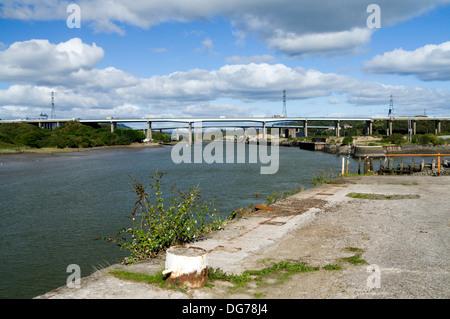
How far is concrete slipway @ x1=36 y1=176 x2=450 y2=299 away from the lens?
699cm

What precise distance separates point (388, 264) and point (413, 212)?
282 inches

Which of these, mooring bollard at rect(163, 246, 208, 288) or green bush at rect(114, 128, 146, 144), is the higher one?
green bush at rect(114, 128, 146, 144)

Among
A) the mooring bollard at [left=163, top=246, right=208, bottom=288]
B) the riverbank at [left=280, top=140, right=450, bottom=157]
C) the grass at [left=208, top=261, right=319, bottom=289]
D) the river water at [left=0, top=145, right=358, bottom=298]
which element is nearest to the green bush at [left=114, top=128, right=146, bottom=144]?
the riverbank at [left=280, top=140, right=450, bottom=157]

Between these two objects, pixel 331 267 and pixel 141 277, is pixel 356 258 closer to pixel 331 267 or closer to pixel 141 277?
pixel 331 267

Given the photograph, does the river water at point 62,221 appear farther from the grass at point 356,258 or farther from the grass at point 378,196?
the grass at point 378,196

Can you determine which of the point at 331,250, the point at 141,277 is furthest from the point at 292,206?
the point at 141,277

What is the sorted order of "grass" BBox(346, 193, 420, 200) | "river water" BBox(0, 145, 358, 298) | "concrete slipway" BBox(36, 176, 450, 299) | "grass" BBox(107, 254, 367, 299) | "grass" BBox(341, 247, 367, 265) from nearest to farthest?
"concrete slipway" BBox(36, 176, 450, 299) → "grass" BBox(107, 254, 367, 299) → "grass" BBox(341, 247, 367, 265) → "river water" BBox(0, 145, 358, 298) → "grass" BBox(346, 193, 420, 200)

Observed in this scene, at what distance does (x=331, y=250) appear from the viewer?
32.4ft

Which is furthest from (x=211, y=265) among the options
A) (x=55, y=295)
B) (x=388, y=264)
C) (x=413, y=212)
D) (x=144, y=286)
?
(x=413, y=212)

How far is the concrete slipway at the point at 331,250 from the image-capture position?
6992 millimetres

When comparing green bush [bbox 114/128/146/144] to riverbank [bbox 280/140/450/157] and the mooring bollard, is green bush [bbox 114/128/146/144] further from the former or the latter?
the mooring bollard

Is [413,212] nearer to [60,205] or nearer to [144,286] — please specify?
[144,286]

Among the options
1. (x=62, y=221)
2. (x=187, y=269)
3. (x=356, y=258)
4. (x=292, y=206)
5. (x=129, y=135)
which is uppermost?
(x=129, y=135)

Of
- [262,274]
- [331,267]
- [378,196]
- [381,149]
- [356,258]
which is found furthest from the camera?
[381,149]
